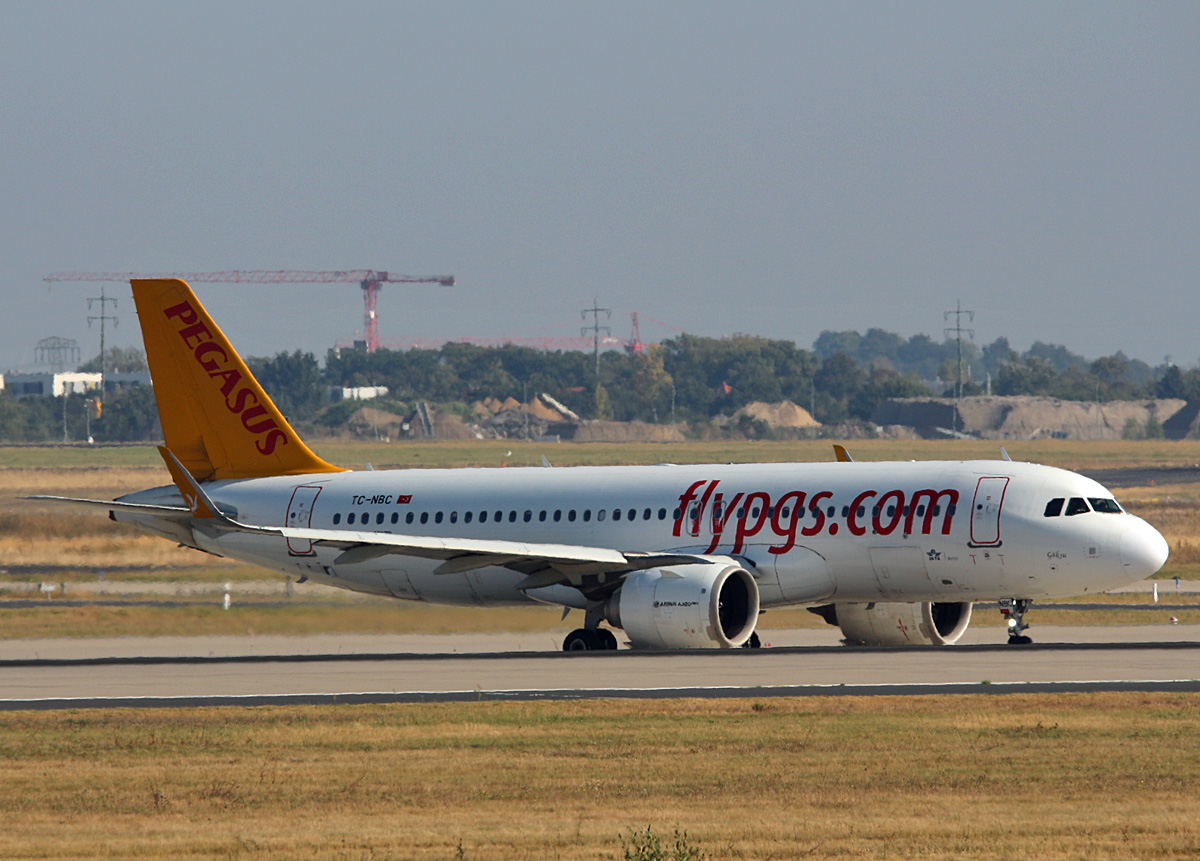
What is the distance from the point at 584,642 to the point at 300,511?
10.3m

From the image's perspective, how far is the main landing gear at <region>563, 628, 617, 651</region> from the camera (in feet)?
140

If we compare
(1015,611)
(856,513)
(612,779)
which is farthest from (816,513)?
(612,779)

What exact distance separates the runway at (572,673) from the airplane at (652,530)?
1.44 m

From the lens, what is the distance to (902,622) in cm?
4397

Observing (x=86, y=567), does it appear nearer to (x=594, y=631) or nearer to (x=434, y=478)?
(x=434, y=478)

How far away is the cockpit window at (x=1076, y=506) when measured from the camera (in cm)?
4022

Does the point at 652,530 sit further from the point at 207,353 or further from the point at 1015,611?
the point at 207,353

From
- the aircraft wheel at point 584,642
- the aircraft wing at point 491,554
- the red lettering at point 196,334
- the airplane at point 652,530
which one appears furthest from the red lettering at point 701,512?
the red lettering at point 196,334

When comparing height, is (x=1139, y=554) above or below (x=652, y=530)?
below

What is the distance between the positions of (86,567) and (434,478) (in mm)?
24776

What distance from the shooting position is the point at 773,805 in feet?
69.4

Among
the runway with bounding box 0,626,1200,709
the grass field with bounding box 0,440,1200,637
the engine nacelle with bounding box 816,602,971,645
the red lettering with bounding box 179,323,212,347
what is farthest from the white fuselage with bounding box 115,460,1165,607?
the red lettering with bounding box 179,323,212,347

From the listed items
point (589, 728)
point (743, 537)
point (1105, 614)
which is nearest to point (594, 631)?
point (743, 537)

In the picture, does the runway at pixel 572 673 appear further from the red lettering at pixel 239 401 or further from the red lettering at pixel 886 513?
the red lettering at pixel 239 401
